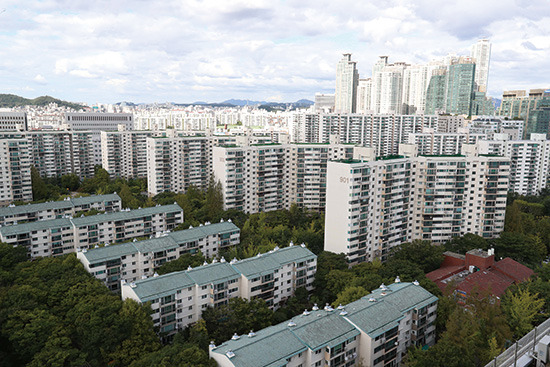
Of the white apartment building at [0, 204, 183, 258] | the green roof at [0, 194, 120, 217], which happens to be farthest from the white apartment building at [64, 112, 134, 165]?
the white apartment building at [0, 204, 183, 258]

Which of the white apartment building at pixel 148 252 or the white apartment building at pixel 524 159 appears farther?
the white apartment building at pixel 524 159

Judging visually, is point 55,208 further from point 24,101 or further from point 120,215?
point 24,101

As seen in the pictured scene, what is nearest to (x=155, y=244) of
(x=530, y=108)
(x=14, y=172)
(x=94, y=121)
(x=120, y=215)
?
(x=120, y=215)

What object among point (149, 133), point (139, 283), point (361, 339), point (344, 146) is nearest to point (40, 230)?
point (139, 283)

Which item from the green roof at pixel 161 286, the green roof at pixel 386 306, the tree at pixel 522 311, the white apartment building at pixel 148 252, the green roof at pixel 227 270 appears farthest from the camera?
the white apartment building at pixel 148 252

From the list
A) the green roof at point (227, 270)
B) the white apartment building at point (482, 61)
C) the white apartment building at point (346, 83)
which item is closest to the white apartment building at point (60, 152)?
the green roof at point (227, 270)

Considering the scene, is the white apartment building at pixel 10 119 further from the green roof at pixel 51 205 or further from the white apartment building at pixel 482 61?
the white apartment building at pixel 482 61
